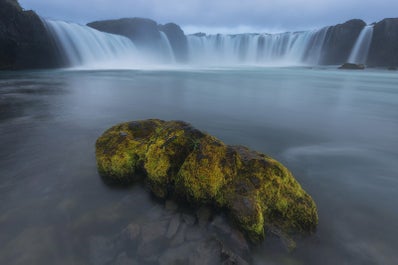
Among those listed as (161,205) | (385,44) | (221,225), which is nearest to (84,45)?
(161,205)

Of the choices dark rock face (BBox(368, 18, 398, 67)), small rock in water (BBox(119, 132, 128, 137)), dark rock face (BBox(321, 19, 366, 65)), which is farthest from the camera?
dark rock face (BBox(321, 19, 366, 65))

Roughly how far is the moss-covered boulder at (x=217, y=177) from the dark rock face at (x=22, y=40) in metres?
33.6

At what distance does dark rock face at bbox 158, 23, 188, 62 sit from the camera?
78375 mm

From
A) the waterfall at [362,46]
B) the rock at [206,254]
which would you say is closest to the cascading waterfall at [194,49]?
the waterfall at [362,46]

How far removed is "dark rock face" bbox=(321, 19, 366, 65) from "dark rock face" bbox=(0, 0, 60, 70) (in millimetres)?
62118

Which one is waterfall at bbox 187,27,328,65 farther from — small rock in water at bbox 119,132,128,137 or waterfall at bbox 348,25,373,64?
small rock in water at bbox 119,132,128,137

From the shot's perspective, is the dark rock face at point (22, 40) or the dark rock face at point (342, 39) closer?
the dark rock face at point (22, 40)

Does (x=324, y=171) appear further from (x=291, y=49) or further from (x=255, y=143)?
(x=291, y=49)

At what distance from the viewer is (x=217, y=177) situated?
3688mm

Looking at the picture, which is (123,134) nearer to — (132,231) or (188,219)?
(132,231)

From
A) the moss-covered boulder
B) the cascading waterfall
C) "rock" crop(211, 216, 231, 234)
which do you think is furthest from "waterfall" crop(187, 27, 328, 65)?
"rock" crop(211, 216, 231, 234)

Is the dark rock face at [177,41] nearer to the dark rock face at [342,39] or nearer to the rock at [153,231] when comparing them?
the dark rock face at [342,39]

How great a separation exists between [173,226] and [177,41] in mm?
84328

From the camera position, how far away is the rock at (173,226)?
3422 millimetres
